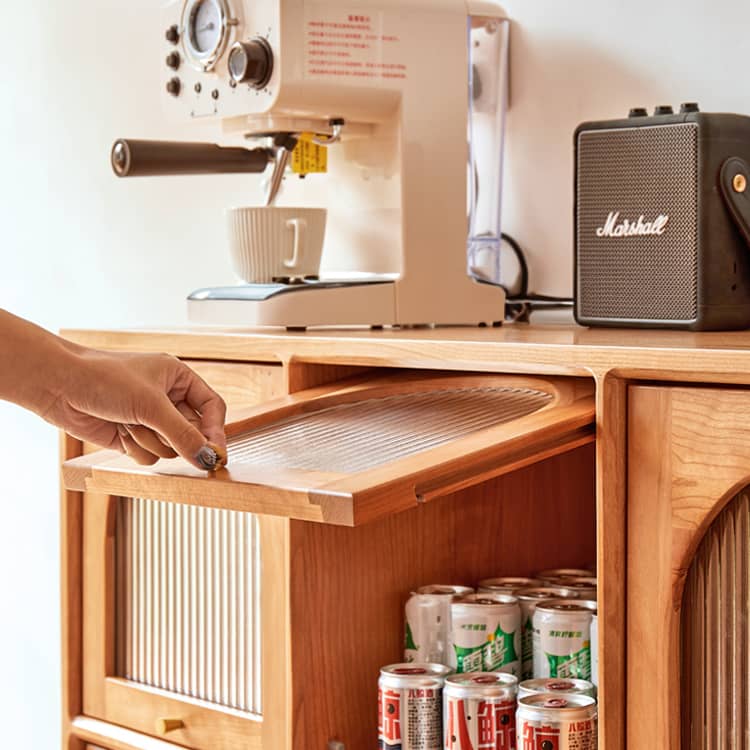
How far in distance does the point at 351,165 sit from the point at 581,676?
73 centimetres

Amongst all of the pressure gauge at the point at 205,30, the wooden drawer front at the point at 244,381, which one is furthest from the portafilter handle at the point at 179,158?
the wooden drawer front at the point at 244,381

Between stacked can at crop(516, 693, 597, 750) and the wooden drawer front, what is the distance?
0.44 m

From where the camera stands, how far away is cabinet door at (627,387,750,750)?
1.03 metres

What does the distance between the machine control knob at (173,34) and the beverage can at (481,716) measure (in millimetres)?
864

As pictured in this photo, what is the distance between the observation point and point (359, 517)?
95 cm

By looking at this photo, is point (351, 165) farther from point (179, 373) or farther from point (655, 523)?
point (655, 523)

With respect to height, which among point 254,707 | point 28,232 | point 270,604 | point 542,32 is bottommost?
point 254,707

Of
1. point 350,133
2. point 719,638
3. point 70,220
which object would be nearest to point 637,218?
point 350,133

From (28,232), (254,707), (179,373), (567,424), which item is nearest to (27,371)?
(179,373)

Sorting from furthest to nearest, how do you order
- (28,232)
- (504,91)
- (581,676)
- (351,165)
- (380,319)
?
(28,232)
(504,91)
(351,165)
(380,319)
(581,676)

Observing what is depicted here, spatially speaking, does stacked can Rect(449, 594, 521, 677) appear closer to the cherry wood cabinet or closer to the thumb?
the cherry wood cabinet

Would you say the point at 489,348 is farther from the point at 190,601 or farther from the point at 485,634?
the point at 190,601

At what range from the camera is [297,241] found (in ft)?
5.18

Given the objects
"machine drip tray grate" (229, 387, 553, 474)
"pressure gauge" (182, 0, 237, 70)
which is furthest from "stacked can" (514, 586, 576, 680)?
"pressure gauge" (182, 0, 237, 70)
